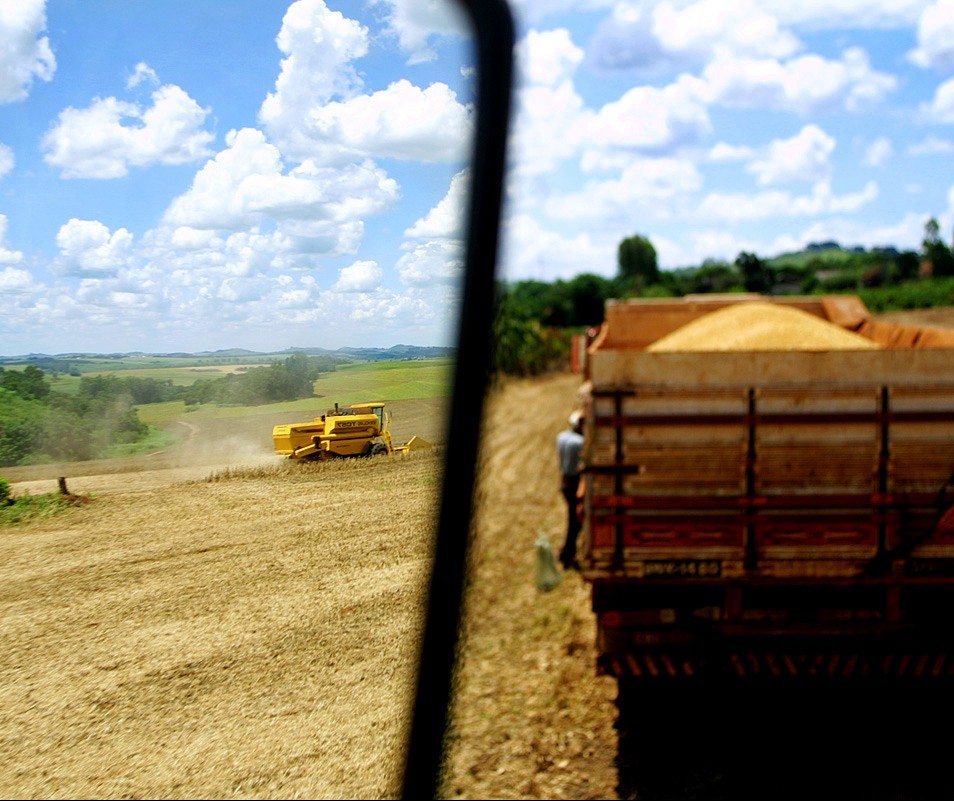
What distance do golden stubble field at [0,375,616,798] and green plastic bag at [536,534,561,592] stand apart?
5366 millimetres

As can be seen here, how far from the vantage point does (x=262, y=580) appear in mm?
1803

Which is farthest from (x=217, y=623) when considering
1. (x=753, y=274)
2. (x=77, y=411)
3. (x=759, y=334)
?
(x=753, y=274)

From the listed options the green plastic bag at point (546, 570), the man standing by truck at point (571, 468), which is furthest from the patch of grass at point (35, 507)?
the green plastic bag at point (546, 570)

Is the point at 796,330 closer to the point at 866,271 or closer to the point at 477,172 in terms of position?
the point at 477,172

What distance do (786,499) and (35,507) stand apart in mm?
2808

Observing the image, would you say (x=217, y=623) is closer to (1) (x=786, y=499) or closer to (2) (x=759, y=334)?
(1) (x=786, y=499)

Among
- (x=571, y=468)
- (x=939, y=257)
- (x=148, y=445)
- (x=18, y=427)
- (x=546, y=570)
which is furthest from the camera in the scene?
(x=939, y=257)

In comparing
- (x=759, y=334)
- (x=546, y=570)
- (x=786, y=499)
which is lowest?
(x=546, y=570)

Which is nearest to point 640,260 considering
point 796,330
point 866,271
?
point 866,271

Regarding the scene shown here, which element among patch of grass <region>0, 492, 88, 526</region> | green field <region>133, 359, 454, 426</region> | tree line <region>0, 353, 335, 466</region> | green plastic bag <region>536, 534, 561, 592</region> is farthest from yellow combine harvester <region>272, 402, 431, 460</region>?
green plastic bag <region>536, 534, 561, 592</region>

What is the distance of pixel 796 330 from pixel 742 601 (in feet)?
4.85

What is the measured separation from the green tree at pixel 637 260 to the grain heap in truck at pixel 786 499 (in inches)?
2526

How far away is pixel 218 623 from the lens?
68.4 inches

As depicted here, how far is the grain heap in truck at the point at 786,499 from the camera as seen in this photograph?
358 centimetres
